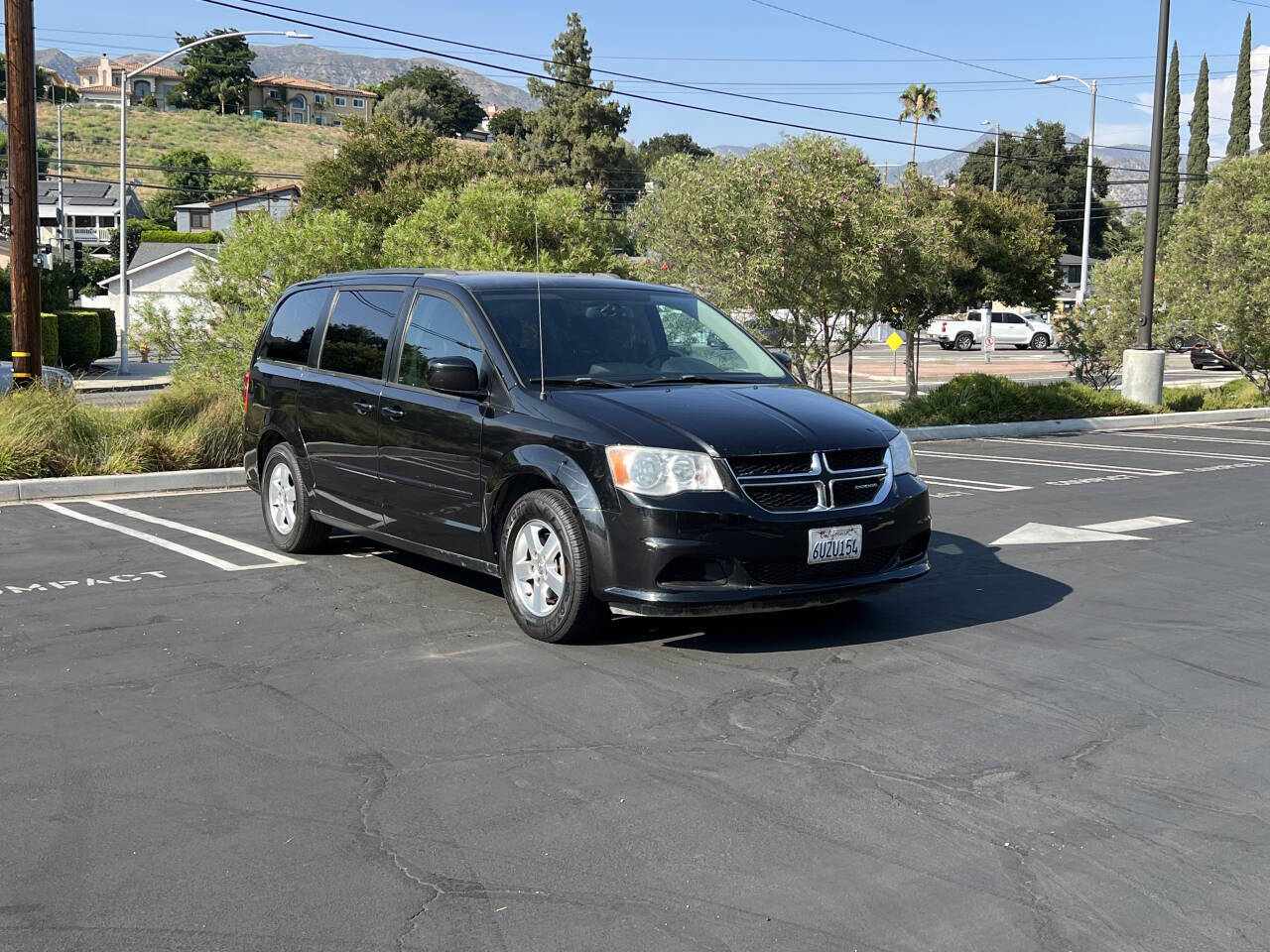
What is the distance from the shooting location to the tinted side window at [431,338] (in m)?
7.62

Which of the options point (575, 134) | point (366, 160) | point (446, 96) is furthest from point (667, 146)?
point (366, 160)

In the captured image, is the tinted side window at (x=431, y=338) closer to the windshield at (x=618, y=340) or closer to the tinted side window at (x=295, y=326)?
the windshield at (x=618, y=340)

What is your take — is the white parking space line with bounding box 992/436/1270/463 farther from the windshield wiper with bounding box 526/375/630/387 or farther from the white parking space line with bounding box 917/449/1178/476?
the windshield wiper with bounding box 526/375/630/387

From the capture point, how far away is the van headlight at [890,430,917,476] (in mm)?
7047

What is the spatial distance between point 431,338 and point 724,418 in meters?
Answer: 2.03

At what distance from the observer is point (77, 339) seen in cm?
3841

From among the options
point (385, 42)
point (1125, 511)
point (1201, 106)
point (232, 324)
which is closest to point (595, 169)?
point (1201, 106)

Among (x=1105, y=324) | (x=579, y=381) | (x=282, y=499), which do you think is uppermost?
Result: (x=1105, y=324)

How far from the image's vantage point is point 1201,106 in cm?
7988

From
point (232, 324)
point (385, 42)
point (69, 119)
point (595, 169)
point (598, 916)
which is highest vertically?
point (69, 119)

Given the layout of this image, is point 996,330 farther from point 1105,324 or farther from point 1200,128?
point 1105,324

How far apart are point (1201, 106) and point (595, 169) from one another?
117 feet

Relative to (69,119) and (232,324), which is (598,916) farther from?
(69,119)

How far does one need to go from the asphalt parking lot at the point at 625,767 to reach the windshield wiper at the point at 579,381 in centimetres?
129
